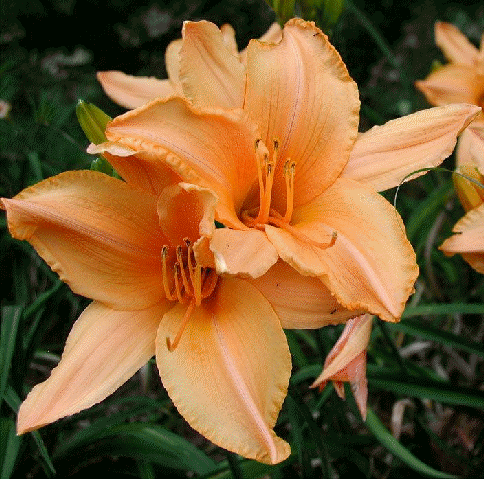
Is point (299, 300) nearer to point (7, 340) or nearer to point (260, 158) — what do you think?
point (260, 158)

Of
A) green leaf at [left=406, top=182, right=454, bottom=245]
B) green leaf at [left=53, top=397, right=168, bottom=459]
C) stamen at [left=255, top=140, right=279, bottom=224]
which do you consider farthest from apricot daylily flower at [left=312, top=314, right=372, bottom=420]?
green leaf at [left=406, top=182, right=454, bottom=245]

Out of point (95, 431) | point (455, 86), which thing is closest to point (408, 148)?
point (455, 86)

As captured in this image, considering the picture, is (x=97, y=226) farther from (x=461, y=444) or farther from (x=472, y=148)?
(x=461, y=444)

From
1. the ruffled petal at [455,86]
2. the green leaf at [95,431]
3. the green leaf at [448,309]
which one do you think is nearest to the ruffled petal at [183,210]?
the green leaf at [95,431]

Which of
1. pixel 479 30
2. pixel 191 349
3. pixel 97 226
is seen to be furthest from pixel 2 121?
pixel 479 30

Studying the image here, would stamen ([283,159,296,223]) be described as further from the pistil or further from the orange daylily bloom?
the orange daylily bloom
